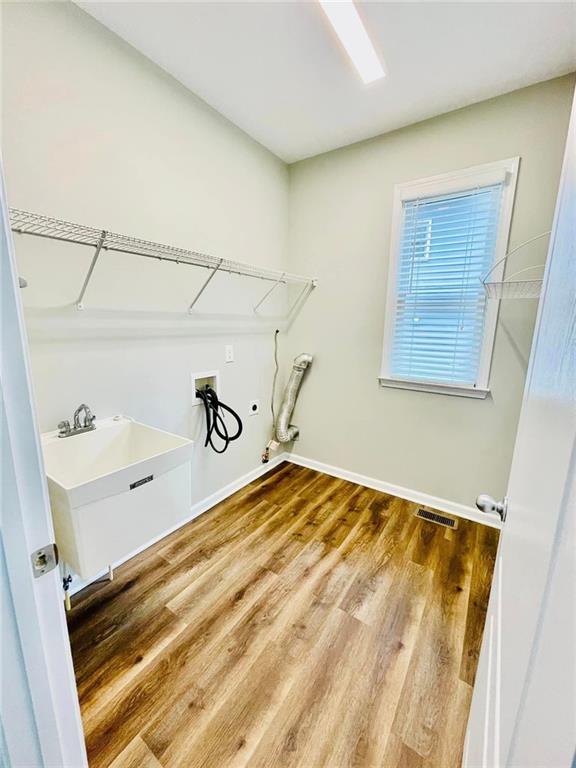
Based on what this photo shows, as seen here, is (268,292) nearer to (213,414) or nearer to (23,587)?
(213,414)

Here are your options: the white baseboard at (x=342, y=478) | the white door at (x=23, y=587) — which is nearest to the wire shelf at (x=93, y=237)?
the white door at (x=23, y=587)

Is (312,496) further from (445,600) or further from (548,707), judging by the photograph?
(548,707)

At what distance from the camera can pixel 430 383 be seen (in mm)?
2219

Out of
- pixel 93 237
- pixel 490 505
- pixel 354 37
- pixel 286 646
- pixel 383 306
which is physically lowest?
pixel 286 646

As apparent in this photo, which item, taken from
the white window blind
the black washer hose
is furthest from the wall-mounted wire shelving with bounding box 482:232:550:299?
the black washer hose

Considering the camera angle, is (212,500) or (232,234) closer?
(232,234)

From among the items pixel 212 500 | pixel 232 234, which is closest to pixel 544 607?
pixel 212 500

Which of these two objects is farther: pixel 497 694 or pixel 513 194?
pixel 513 194

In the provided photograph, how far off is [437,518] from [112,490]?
2.11 meters

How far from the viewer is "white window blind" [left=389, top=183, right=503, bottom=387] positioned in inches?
77.4

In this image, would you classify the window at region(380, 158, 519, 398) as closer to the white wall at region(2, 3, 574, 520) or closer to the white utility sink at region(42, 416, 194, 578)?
the white wall at region(2, 3, 574, 520)

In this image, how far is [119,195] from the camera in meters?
1.56

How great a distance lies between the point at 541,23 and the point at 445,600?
2740 mm

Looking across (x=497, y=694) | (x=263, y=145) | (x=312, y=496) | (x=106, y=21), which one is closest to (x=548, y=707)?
(x=497, y=694)
